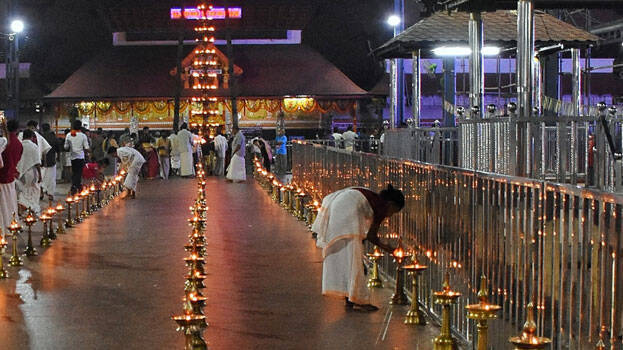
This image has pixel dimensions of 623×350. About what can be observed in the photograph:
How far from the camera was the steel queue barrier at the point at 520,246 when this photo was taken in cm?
634

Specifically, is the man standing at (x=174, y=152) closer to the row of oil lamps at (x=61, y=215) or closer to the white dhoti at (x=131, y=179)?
the row of oil lamps at (x=61, y=215)

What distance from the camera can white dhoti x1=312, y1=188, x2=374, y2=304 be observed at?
415 inches

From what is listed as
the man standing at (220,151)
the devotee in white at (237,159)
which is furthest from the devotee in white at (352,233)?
the man standing at (220,151)

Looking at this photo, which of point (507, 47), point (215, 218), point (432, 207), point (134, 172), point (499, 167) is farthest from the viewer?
point (134, 172)

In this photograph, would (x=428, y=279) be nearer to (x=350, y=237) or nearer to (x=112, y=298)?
(x=350, y=237)

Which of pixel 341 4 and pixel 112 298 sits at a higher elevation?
pixel 341 4

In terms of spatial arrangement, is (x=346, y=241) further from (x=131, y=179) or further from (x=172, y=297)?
(x=131, y=179)

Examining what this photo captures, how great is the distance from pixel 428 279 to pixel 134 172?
1746 cm

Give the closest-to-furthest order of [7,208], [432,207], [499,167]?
[432,207], [499,167], [7,208]

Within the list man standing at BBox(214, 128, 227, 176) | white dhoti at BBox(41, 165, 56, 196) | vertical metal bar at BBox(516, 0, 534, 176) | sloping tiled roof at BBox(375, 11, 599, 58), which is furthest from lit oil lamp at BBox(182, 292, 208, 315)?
man standing at BBox(214, 128, 227, 176)

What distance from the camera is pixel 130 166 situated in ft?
89.1

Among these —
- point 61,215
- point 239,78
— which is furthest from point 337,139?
point 239,78

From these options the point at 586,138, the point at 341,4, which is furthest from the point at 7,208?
the point at 341,4

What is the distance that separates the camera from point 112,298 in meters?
11.5
